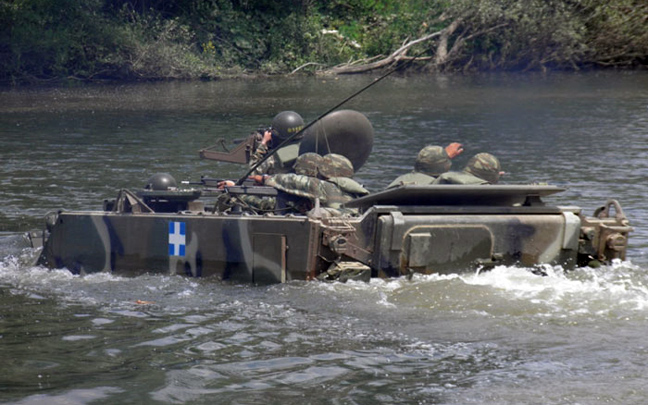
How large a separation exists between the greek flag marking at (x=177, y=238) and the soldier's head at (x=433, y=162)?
2734 millimetres

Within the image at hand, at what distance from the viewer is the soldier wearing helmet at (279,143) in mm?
12422

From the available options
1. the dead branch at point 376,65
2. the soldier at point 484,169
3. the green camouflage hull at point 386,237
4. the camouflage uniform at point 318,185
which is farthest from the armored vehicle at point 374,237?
the dead branch at point 376,65

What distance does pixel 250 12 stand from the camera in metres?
41.8

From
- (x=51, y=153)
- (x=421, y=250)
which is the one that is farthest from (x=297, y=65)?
(x=421, y=250)

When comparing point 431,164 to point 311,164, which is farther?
point 431,164

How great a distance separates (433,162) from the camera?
35.6ft

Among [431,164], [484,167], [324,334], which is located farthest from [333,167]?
[324,334]

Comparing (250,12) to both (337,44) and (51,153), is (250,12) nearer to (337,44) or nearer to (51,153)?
(337,44)

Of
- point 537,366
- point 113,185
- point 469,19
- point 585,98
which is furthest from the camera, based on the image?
point 469,19

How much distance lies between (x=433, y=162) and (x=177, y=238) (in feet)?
9.52

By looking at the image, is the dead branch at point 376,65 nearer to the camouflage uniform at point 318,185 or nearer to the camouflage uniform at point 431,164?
the camouflage uniform at point 431,164

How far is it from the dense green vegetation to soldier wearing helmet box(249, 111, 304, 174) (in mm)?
24359

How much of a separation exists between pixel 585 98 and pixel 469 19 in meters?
10.3

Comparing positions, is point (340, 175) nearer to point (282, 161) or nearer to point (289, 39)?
point (282, 161)
